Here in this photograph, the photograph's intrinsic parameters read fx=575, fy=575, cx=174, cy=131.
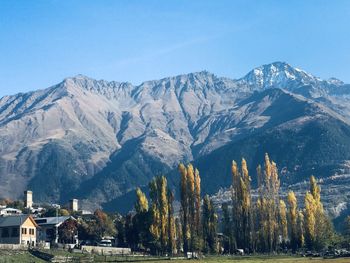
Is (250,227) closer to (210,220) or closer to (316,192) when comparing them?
(210,220)

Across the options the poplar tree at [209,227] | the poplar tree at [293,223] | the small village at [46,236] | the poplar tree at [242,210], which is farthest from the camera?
the poplar tree at [293,223]

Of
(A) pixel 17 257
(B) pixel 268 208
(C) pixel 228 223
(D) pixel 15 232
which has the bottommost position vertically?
(A) pixel 17 257

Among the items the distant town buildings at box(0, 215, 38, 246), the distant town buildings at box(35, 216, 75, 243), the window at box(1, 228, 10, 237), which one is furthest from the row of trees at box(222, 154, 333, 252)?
the window at box(1, 228, 10, 237)

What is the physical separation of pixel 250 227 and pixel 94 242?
165 ft

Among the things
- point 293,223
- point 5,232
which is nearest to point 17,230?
point 5,232

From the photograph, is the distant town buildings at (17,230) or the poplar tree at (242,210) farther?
the poplar tree at (242,210)

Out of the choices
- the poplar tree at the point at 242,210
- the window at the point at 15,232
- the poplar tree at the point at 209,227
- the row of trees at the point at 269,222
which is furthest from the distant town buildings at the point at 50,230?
the poplar tree at the point at 242,210

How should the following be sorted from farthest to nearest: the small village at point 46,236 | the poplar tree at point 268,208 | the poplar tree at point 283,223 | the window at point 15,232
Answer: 1. the poplar tree at point 283,223
2. the poplar tree at point 268,208
3. the window at point 15,232
4. the small village at point 46,236

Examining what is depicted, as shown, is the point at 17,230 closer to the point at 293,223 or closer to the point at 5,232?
the point at 5,232

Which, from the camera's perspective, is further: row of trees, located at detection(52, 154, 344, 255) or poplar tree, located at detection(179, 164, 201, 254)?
poplar tree, located at detection(179, 164, 201, 254)

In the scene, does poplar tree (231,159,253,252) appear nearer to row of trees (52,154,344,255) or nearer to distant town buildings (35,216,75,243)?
row of trees (52,154,344,255)

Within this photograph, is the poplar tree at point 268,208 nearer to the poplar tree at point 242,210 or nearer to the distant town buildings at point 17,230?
the poplar tree at point 242,210

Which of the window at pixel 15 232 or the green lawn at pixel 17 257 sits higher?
the window at pixel 15 232

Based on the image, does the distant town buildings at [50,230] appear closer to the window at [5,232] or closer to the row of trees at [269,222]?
the window at [5,232]
